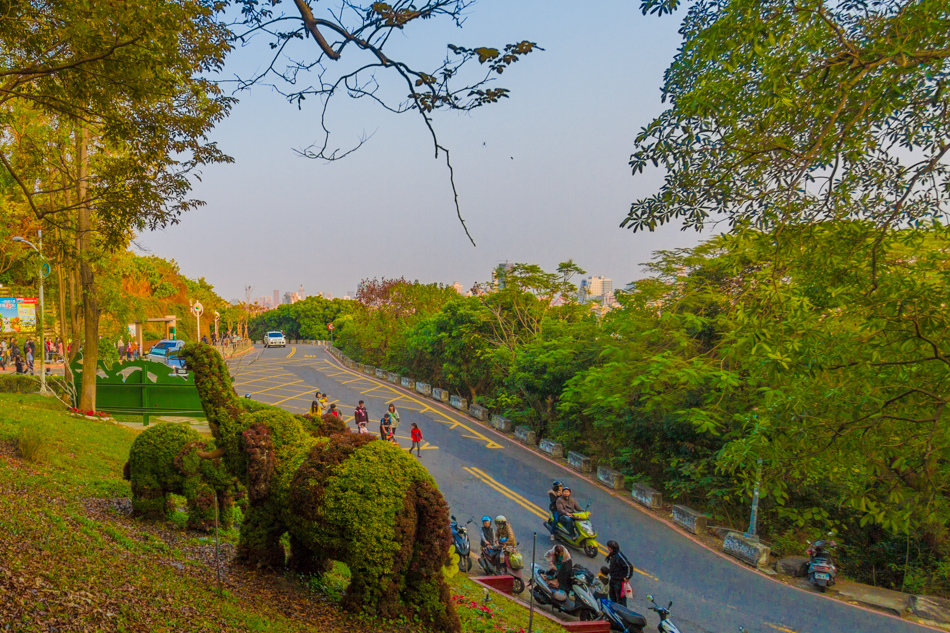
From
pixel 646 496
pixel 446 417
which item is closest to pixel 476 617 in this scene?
pixel 646 496

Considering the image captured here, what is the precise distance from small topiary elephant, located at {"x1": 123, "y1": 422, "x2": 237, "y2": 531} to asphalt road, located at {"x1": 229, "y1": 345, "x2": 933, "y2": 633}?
5.83 m

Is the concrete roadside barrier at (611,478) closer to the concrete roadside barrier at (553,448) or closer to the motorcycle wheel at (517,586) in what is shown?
the concrete roadside barrier at (553,448)

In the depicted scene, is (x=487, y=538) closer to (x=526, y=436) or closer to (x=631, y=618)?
(x=631, y=618)

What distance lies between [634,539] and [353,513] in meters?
8.84

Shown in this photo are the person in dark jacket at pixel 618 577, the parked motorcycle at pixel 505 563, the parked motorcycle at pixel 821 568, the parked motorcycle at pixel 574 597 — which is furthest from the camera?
the parked motorcycle at pixel 821 568

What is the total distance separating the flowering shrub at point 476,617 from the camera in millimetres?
6293

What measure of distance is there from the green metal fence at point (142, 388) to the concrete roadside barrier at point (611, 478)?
1317 cm

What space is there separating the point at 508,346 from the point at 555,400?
219 inches

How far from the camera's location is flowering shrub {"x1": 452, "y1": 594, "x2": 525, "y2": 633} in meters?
6.29

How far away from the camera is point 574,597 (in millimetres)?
8047

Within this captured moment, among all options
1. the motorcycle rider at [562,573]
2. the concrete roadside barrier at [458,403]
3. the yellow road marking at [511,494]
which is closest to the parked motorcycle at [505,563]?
the motorcycle rider at [562,573]

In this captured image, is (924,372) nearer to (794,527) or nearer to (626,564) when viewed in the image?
(626,564)

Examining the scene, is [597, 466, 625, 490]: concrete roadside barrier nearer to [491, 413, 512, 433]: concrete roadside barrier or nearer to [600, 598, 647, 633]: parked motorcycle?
[491, 413, 512, 433]: concrete roadside barrier

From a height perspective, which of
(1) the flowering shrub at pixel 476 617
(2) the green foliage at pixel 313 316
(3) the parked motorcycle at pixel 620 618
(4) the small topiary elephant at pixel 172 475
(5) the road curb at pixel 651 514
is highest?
(2) the green foliage at pixel 313 316
